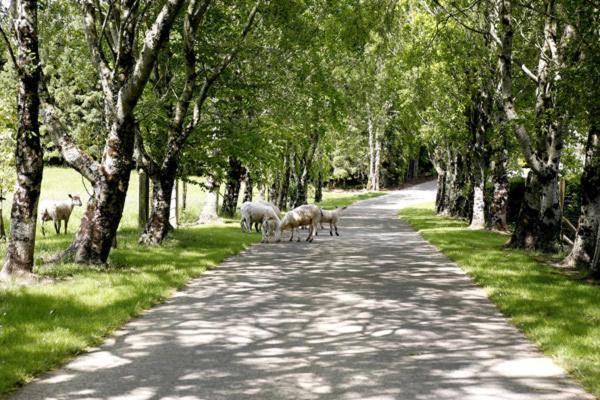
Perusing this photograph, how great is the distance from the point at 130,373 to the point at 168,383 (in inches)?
23.7

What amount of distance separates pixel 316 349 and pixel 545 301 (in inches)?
213

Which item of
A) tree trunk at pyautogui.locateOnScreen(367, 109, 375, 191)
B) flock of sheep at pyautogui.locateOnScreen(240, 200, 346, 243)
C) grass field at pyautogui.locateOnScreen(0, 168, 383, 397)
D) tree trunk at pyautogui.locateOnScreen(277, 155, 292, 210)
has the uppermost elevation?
tree trunk at pyautogui.locateOnScreen(367, 109, 375, 191)

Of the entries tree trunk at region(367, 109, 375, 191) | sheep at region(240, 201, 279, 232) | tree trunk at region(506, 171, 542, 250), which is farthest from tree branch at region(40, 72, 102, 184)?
tree trunk at region(367, 109, 375, 191)

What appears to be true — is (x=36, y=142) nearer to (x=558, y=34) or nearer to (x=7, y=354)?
(x=7, y=354)

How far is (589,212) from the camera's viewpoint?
1511 centimetres

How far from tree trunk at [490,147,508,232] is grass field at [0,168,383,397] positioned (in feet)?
45.4

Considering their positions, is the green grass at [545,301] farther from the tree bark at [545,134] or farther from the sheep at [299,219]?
the sheep at [299,219]

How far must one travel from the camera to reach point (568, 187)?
3050 centimetres

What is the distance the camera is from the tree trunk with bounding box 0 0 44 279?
440 inches

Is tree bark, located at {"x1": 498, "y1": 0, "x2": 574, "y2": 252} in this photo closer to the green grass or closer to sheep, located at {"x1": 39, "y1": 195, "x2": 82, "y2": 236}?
the green grass

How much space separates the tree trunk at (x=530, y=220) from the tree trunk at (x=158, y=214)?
11581 millimetres

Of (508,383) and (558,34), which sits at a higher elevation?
(558,34)

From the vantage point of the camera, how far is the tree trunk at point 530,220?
1919 centimetres

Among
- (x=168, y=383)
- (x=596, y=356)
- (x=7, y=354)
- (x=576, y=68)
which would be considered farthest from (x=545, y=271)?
(x=7, y=354)
